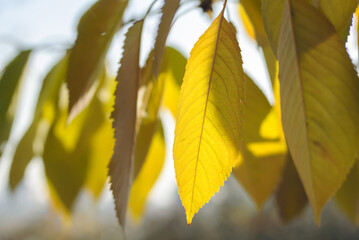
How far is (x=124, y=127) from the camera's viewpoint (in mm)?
343

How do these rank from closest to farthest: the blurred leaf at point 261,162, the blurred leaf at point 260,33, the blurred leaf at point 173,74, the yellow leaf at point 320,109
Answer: the yellow leaf at point 320,109 < the blurred leaf at point 260,33 < the blurred leaf at point 261,162 < the blurred leaf at point 173,74

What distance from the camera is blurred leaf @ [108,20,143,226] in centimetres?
33

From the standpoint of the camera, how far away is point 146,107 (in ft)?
1.44

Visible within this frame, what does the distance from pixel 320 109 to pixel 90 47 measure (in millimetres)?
256

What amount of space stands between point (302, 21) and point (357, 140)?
0.08 m

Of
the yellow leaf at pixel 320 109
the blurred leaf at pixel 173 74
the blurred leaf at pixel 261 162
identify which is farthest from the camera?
the blurred leaf at pixel 173 74

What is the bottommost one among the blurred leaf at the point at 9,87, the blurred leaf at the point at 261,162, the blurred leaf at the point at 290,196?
the blurred leaf at the point at 290,196

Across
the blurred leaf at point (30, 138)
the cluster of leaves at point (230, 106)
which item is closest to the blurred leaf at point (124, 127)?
the cluster of leaves at point (230, 106)

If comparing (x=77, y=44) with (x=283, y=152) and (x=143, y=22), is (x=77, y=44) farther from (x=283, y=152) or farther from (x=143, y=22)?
(x=283, y=152)

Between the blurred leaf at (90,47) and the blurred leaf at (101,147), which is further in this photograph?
the blurred leaf at (101,147)

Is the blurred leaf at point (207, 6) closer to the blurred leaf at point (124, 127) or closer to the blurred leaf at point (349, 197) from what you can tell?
the blurred leaf at point (124, 127)

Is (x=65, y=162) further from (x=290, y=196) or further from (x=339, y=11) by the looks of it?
(x=339, y=11)

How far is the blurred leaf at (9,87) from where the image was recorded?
53 centimetres

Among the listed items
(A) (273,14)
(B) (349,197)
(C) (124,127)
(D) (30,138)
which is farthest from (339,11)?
(D) (30,138)
